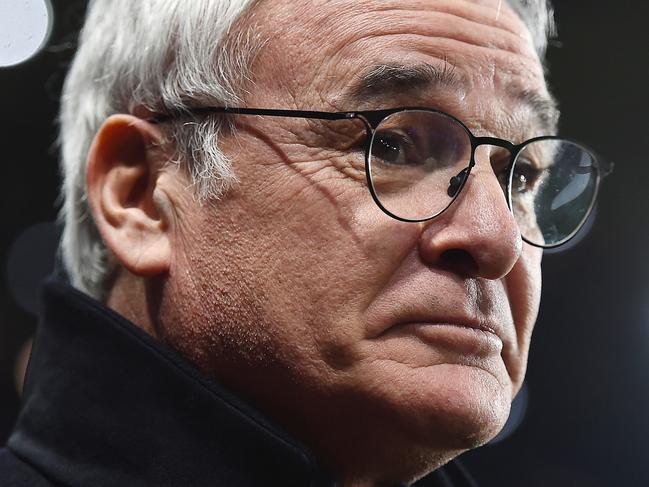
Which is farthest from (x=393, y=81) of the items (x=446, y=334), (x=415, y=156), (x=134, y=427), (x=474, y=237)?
(x=134, y=427)

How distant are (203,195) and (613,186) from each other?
1.23m

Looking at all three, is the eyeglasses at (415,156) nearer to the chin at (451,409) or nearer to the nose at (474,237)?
the nose at (474,237)

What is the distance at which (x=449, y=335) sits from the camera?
4.03 ft

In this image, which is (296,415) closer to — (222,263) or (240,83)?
(222,263)

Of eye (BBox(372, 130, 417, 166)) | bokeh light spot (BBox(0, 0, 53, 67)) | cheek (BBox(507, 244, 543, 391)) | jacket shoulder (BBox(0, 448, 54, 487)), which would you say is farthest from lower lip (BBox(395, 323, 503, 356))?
bokeh light spot (BBox(0, 0, 53, 67))

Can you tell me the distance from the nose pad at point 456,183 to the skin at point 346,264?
0.05ft

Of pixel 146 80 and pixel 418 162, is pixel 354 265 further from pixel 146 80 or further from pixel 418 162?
pixel 146 80

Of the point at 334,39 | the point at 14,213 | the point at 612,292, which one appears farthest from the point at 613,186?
the point at 14,213

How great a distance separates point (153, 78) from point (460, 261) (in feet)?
2.09

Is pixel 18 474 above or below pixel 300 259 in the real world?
below

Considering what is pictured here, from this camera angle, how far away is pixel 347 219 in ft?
4.14

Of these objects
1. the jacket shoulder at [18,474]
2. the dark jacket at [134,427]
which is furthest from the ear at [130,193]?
the jacket shoulder at [18,474]

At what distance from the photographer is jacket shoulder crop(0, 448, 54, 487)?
1.30m

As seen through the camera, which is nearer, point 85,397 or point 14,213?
point 85,397
